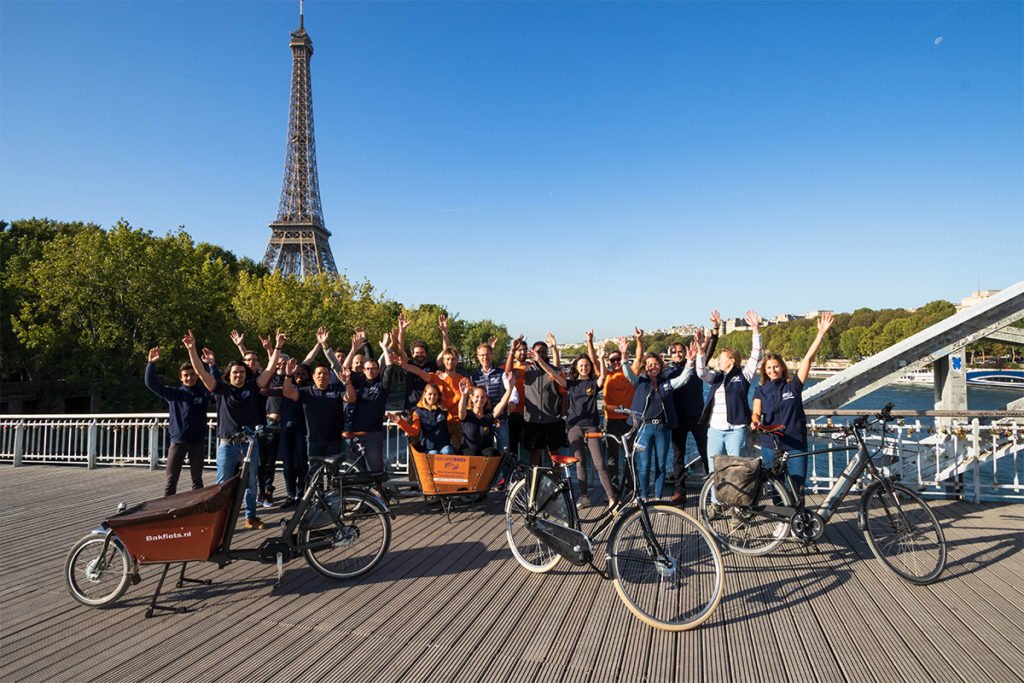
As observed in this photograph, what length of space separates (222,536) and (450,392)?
9.94 ft

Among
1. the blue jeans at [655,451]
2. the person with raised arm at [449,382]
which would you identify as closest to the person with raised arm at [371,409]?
the person with raised arm at [449,382]

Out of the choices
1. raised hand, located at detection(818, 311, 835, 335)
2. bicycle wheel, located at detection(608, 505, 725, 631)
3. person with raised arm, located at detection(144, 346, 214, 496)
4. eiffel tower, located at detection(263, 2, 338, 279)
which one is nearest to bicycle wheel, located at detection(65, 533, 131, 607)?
person with raised arm, located at detection(144, 346, 214, 496)

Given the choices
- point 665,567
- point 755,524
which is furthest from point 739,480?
point 665,567

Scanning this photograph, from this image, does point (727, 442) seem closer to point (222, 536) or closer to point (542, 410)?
point (542, 410)

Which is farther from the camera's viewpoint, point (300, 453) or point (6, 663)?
point (300, 453)

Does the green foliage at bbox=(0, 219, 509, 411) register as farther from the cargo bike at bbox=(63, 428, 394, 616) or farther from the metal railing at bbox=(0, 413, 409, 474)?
the cargo bike at bbox=(63, 428, 394, 616)

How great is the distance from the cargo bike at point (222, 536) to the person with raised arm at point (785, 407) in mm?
3890

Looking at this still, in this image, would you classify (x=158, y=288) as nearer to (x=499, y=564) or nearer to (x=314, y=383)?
(x=314, y=383)

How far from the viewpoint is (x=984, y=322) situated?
793 centimetres

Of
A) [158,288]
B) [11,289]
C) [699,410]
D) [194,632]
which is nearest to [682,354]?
[699,410]

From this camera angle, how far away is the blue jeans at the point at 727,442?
18.1 ft

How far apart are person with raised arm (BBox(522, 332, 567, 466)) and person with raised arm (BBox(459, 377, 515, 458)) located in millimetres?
309

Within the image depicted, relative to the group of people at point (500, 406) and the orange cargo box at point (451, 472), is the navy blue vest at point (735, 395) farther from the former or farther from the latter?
the orange cargo box at point (451, 472)

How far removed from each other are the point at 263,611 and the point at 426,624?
1.30 m
